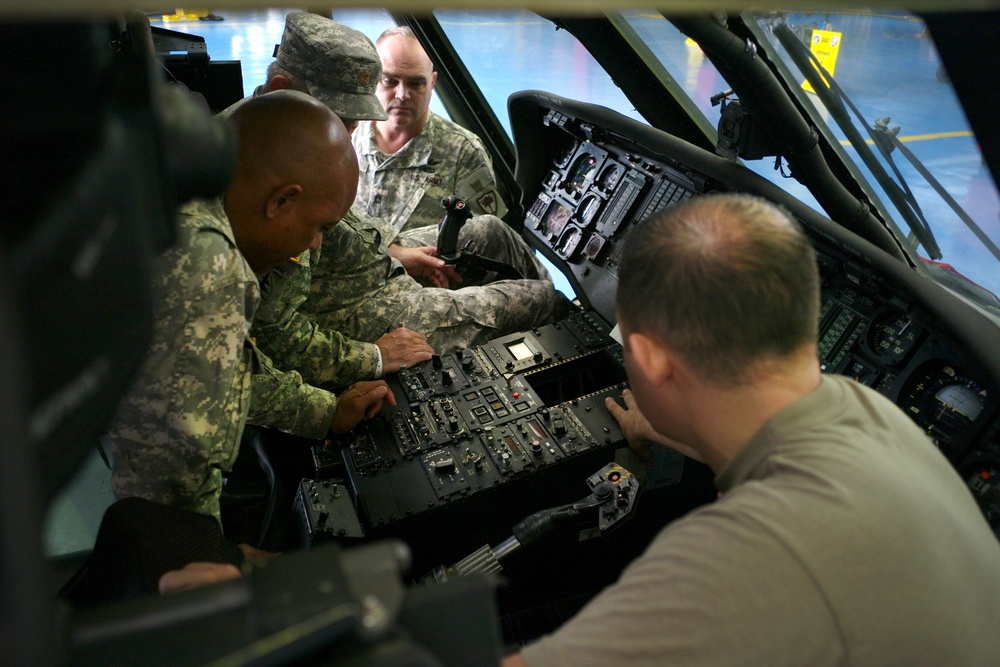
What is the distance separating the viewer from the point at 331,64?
3029 mm

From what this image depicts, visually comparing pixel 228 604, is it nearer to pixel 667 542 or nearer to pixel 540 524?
pixel 667 542

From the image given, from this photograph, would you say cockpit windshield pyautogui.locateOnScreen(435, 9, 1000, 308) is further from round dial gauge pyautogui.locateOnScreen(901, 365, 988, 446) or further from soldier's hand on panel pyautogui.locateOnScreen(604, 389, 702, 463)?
soldier's hand on panel pyautogui.locateOnScreen(604, 389, 702, 463)

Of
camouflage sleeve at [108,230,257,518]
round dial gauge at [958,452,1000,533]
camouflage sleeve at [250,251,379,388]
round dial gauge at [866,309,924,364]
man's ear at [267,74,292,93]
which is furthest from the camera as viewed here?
man's ear at [267,74,292,93]

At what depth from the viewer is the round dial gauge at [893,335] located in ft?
6.39

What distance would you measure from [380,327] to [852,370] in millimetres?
1581

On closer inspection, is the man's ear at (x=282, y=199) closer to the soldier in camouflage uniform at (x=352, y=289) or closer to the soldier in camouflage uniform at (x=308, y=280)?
the soldier in camouflage uniform at (x=308, y=280)

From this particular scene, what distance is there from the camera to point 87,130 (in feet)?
1.58

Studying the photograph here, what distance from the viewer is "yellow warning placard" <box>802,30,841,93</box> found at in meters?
2.03

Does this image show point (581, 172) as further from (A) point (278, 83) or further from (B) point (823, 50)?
(B) point (823, 50)

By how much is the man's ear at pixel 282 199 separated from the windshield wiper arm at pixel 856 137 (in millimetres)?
1314

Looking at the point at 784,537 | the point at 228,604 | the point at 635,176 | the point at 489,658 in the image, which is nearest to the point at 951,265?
the point at 635,176

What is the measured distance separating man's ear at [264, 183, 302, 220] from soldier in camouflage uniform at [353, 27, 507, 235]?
6.64ft

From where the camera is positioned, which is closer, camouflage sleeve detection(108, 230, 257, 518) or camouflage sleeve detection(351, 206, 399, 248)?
camouflage sleeve detection(108, 230, 257, 518)

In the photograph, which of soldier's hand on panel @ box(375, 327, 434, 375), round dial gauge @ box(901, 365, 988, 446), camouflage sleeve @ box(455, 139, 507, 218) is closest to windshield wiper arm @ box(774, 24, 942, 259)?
round dial gauge @ box(901, 365, 988, 446)
